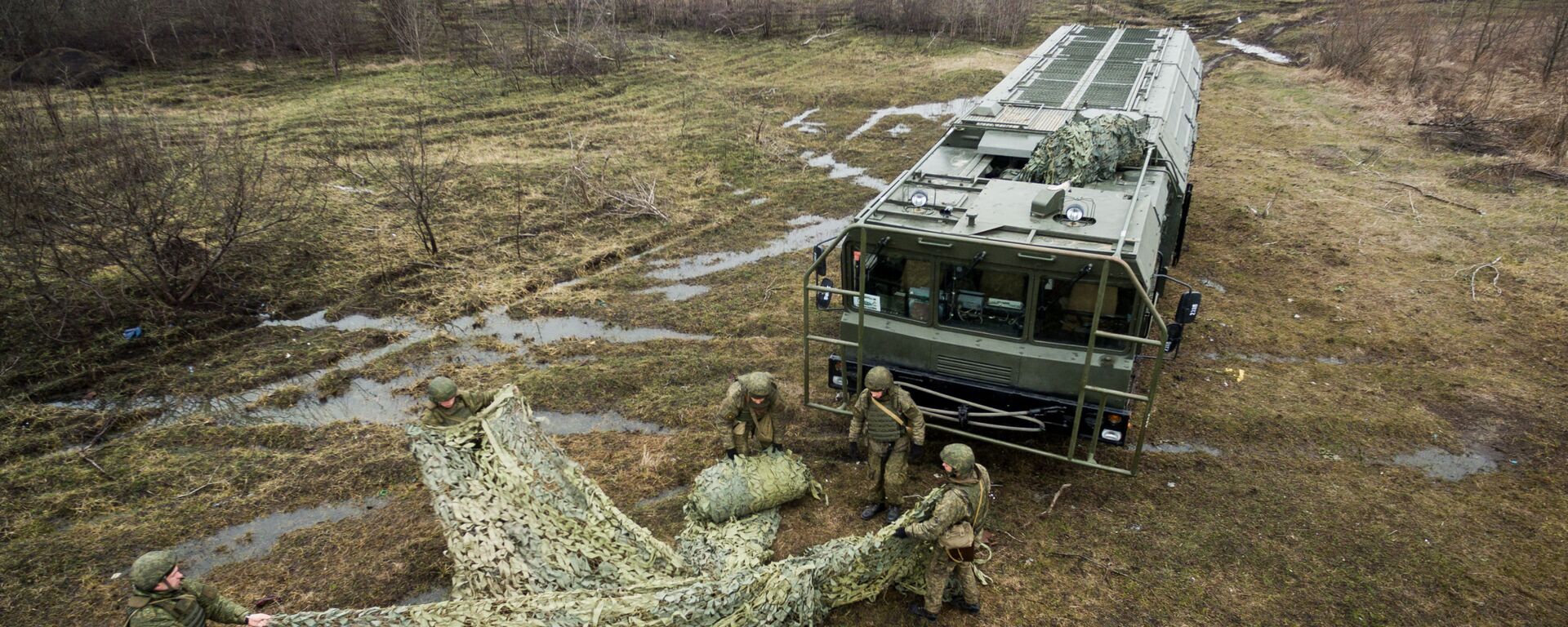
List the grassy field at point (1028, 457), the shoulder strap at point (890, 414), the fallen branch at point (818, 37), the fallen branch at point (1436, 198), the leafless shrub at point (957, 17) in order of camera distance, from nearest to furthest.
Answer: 1. the grassy field at point (1028, 457)
2. the shoulder strap at point (890, 414)
3. the fallen branch at point (1436, 198)
4. the leafless shrub at point (957, 17)
5. the fallen branch at point (818, 37)

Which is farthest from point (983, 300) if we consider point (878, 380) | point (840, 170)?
point (840, 170)

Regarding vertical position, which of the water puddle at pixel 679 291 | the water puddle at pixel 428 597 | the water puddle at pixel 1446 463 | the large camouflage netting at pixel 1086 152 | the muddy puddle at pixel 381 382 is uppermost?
the large camouflage netting at pixel 1086 152

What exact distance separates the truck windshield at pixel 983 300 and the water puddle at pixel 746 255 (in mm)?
5997

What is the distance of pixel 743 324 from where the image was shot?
10.6 meters

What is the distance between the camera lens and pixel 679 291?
11828 millimetres

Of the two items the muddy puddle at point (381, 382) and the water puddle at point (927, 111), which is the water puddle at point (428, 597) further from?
the water puddle at point (927, 111)

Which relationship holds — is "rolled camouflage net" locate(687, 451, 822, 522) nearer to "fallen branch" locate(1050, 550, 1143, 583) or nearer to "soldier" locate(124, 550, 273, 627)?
"fallen branch" locate(1050, 550, 1143, 583)

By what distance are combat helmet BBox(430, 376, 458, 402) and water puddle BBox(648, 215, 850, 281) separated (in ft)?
→ 20.0

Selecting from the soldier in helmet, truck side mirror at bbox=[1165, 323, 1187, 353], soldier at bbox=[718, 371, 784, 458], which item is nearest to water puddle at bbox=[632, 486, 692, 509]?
soldier at bbox=[718, 371, 784, 458]

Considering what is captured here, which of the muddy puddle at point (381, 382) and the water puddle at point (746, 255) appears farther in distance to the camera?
the water puddle at point (746, 255)

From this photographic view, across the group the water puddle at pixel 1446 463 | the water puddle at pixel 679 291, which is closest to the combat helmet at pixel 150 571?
the water puddle at pixel 679 291

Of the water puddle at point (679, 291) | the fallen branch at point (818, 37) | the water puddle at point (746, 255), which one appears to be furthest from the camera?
the fallen branch at point (818, 37)

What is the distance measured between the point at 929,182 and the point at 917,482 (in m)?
3.01

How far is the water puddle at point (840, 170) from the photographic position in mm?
16203
